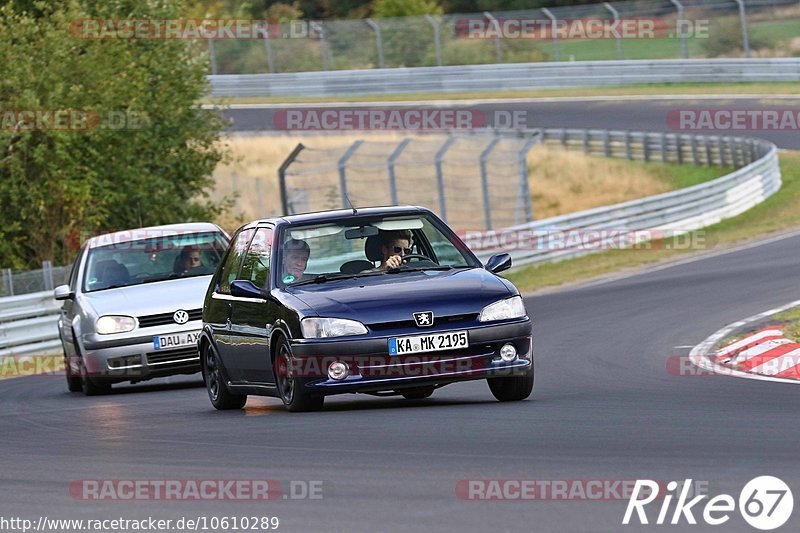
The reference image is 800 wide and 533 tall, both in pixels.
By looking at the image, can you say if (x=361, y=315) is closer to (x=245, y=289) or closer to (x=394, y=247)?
(x=394, y=247)

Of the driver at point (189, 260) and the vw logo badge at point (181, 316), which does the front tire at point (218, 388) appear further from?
the driver at point (189, 260)

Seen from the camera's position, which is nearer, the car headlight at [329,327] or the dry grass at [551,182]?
the car headlight at [329,327]

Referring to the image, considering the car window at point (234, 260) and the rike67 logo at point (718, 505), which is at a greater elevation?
the rike67 logo at point (718, 505)

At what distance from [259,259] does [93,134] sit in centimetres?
1782

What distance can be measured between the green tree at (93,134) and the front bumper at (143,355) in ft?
43.8

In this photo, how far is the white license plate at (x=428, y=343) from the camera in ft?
33.6

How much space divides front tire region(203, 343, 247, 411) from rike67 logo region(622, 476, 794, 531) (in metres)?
5.83

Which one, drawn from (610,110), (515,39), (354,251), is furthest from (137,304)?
(515,39)

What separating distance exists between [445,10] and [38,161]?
1964 inches

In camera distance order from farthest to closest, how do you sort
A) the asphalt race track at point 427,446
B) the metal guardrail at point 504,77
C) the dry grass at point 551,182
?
the metal guardrail at point 504,77
the dry grass at point 551,182
the asphalt race track at point 427,446

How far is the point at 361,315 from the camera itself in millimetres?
10305

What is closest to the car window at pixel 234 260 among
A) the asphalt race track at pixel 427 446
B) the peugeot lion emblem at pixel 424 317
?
the asphalt race track at pixel 427 446

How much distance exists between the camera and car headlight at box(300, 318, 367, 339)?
10.3 meters

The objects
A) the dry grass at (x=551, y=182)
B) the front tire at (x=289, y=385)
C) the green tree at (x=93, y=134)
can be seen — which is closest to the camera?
the front tire at (x=289, y=385)
